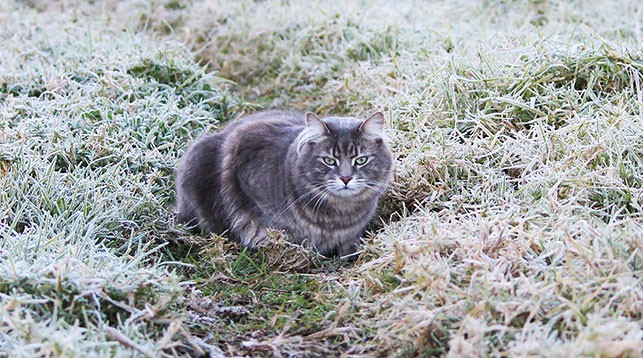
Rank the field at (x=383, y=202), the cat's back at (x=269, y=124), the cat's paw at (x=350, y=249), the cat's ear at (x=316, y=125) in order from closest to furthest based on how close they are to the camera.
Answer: the field at (x=383, y=202) → the cat's ear at (x=316, y=125) → the cat's paw at (x=350, y=249) → the cat's back at (x=269, y=124)

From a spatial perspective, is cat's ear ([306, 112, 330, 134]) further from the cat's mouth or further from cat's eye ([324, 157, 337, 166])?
the cat's mouth

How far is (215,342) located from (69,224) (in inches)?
45.1

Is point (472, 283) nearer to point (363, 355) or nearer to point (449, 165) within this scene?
point (363, 355)

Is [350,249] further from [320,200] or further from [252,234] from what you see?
[252,234]

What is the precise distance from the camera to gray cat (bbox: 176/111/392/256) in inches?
151

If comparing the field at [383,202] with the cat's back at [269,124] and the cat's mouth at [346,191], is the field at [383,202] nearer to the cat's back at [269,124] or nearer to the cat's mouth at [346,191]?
the cat's mouth at [346,191]

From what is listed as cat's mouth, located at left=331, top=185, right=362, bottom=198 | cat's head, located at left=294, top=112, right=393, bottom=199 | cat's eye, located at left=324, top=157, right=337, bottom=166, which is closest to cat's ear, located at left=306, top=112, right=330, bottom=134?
cat's head, located at left=294, top=112, right=393, bottom=199

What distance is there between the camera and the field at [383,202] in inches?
113

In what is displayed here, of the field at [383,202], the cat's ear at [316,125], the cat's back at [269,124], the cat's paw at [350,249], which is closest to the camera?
the field at [383,202]

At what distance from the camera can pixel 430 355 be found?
287 cm

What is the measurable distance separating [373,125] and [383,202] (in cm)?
60

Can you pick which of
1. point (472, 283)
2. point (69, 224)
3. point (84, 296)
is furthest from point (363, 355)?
point (69, 224)

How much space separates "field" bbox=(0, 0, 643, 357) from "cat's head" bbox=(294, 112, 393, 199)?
0.30m

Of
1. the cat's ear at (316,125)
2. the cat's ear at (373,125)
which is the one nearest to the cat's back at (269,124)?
the cat's ear at (316,125)
